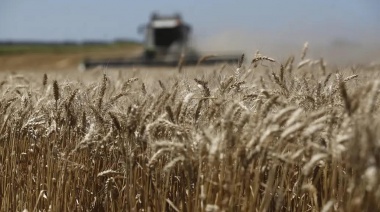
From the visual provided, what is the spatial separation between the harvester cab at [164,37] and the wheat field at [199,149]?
20071 mm

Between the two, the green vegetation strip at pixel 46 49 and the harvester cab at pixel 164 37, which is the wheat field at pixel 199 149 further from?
the green vegetation strip at pixel 46 49

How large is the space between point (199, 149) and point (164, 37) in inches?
854

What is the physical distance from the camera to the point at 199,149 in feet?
6.38

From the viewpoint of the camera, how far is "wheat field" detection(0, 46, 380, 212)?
→ 1.80 metres

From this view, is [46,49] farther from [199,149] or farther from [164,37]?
[199,149]

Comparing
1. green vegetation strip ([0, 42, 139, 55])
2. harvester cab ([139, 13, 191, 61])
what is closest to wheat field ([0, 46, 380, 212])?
harvester cab ([139, 13, 191, 61])

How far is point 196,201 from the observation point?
2.13m

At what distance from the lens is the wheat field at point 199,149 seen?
1.80m

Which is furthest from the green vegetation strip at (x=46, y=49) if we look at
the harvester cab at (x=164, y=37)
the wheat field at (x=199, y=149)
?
the wheat field at (x=199, y=149)

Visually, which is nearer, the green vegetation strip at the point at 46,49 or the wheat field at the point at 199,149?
the wheat field at the point at 199,149

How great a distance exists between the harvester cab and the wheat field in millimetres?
20071

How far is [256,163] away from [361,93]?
69cm

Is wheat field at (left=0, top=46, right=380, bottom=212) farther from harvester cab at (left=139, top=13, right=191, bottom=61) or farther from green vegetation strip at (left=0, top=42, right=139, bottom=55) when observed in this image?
green vegetation strip at (left=0, top=42, right=139, bottom=55)

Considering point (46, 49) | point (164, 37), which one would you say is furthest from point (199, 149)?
point (46, 49)
